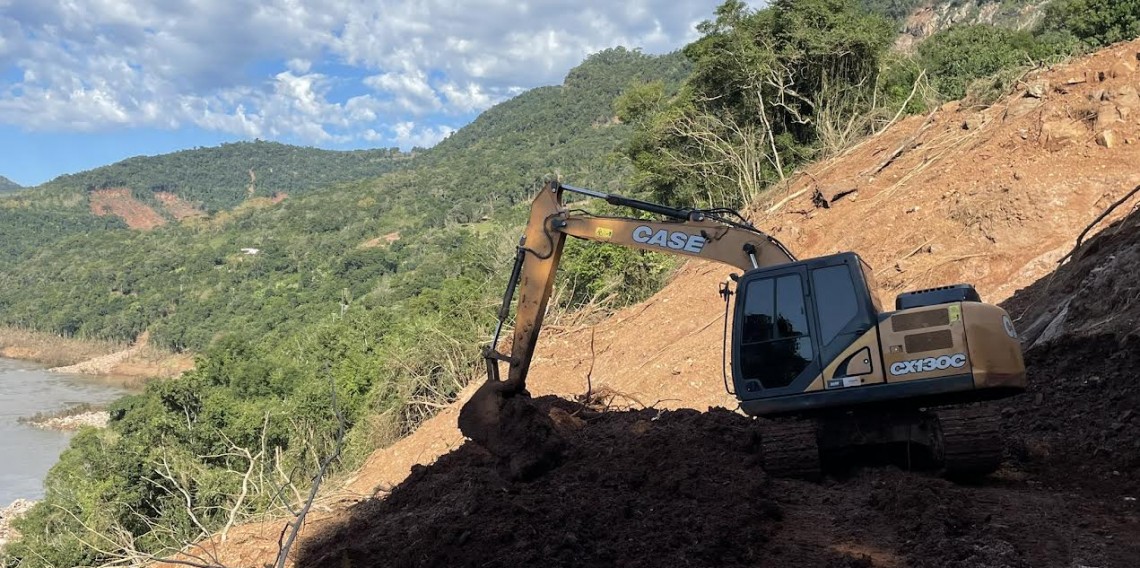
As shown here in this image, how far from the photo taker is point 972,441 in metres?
6.61

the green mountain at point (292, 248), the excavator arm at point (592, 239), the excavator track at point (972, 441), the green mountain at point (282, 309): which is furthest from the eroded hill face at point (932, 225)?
the green mountain at point (292, 248)

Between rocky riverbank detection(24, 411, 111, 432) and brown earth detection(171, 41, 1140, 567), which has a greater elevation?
brown earth detection(171, 41, 1140, 567)

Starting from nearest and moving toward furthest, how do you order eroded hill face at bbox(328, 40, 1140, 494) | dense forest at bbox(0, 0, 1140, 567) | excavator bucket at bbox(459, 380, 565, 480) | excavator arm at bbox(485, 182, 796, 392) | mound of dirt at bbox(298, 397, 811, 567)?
mound of dirt at bbox(298, 397, 811, 567) → excavator arm at bbox(485, 182, 796, 392) → excavator bucket at bbox(459, 380, 565, 480) → eroded hill face at bbox(328, 40, 1140, 494) → dense forest at bbox(0, 0, 1140, 567)

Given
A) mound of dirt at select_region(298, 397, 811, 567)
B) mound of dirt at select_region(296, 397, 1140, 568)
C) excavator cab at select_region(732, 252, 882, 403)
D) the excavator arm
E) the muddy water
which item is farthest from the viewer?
the muddy water

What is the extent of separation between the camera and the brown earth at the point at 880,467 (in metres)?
5.48

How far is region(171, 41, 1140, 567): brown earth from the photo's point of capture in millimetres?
5477

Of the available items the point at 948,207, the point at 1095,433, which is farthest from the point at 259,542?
the point at 948,207

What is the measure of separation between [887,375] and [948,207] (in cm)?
938

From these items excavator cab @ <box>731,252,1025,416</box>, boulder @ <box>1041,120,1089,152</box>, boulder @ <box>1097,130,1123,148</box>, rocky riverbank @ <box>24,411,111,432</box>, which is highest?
boulder @ <box>1041,120,1089,152</box>

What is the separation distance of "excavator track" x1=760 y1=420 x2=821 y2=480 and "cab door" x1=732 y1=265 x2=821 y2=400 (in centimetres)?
32

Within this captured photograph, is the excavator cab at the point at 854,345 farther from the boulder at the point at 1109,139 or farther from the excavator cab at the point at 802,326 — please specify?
the boulder at the point at 1109,139

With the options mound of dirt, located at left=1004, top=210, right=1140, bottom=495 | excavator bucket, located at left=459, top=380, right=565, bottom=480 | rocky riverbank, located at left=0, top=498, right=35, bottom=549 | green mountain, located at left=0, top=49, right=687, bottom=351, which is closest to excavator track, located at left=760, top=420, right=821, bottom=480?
mound of dirt, located at left=1004, top=210, right=1140, bottom=495

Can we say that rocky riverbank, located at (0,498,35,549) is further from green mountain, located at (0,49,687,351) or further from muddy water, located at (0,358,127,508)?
green mountain, located at (0,49,687,351)

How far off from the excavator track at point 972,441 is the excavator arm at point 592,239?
1.96m
